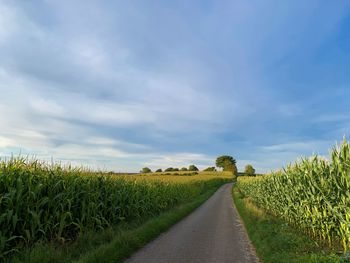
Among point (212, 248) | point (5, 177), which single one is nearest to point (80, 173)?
point (5, 177)

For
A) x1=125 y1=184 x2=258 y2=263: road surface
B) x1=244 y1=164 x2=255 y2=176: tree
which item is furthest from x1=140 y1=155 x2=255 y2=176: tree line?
x1=125 y1=184 x2=258 y2=263: road surface

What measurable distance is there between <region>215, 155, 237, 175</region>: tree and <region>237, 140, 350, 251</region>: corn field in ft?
502

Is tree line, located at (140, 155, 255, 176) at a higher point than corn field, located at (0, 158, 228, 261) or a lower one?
higher

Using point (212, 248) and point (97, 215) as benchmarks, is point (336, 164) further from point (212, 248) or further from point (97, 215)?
point (97, 215)

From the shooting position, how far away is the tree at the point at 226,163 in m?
168

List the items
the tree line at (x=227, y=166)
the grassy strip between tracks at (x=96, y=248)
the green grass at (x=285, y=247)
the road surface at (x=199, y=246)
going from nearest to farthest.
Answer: the grassy strip between tracks at (x=96, y=248), the green grass at (x=285, y=247), the road surface at (x=199, y=246), the tree line at (x=227, y=166)

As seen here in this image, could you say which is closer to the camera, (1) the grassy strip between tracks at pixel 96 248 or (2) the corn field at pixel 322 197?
(1) the grassy strip between tracks at pixel 96 248

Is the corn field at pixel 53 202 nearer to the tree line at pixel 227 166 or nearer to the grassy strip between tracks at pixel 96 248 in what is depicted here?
the grassy strip between tracks at pixel 96 248

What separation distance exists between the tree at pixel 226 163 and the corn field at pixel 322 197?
502 ft

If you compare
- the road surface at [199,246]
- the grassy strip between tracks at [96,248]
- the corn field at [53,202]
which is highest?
the corn field at [53,202]

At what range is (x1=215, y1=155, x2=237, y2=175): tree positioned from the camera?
168 m

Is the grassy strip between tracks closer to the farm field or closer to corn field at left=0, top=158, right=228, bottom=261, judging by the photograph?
corn field at left=0, top=158, right=228, bottom=261

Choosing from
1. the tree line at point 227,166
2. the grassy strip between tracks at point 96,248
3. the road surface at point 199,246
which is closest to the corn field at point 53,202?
the grassy strip between tracks at point 96,248

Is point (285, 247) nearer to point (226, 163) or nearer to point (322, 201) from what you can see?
point (322, 201)
